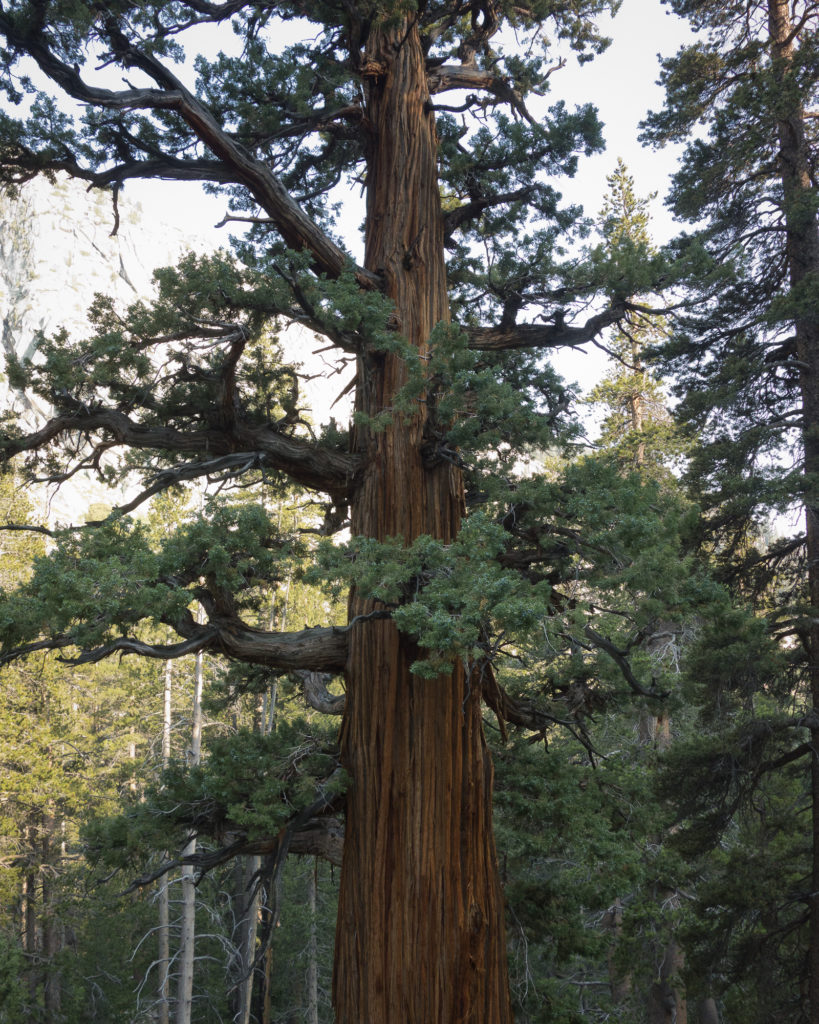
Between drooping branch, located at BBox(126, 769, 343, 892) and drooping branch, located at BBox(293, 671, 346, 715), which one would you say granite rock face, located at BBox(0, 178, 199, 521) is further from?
drooping branch, located at BBox(126, 769, 343, 892)

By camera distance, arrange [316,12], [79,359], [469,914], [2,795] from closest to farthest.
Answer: [469,914], [79,359], [316,12], [2,795]

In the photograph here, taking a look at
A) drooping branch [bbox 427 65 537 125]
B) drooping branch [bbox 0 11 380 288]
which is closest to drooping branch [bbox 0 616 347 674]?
drooping branch [bbox 0 11 380 288]

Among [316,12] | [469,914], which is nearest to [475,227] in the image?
[316,12]

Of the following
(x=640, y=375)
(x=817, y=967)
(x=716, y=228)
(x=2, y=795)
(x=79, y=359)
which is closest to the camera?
(x=79, y=359)

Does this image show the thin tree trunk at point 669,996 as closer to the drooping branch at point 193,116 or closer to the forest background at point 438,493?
the forest background at point 438,493

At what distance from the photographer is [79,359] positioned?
493 cm

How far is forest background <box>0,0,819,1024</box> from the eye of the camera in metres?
4.38

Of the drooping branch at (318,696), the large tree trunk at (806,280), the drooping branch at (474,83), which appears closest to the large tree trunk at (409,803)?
the drooping branch at (318,696)

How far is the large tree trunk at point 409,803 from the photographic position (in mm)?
4402

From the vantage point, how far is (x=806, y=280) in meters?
7.58

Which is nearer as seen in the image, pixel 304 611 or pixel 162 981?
pixel 162 981

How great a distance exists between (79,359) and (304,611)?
989 cm

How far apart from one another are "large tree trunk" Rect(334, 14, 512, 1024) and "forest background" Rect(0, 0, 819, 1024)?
22mm

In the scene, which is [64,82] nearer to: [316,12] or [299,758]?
[316,12]
